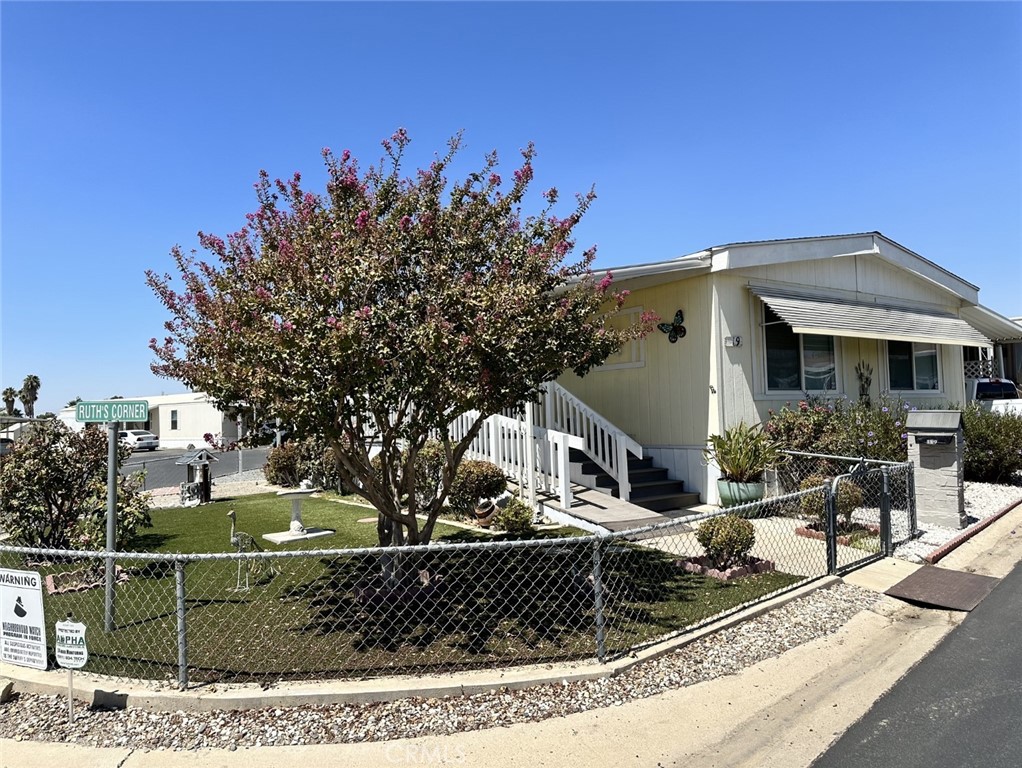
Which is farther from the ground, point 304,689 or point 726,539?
point 726,539

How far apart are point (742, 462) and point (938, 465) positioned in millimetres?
2343

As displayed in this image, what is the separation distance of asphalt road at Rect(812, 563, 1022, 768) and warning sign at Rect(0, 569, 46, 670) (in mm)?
4233

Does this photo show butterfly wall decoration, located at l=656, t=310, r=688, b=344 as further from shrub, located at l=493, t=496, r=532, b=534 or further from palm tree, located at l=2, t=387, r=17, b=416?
palm tree, located at l=2, t=387, r=17, b=416

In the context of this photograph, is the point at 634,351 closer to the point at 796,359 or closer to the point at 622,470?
the point at 796,359

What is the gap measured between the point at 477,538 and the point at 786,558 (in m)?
3.38

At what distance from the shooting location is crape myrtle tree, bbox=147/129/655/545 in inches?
161

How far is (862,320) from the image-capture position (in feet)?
36.3

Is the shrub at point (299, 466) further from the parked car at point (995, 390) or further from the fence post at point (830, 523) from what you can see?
the parked car at point (995, 390)

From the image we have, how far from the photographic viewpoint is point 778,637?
4.41 meters

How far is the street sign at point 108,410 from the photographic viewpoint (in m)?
4.56

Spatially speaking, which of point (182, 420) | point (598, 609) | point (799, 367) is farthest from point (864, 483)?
point (182, 420)

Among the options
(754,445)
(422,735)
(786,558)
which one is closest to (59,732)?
(422,735)

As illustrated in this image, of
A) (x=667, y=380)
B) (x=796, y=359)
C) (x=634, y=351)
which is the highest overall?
(x=634, y=351)

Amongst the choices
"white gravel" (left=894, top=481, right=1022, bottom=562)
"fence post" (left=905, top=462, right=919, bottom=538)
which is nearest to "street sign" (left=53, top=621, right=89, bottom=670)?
"white gravel" (left=894, top=481, right=1022, bottom=562)
